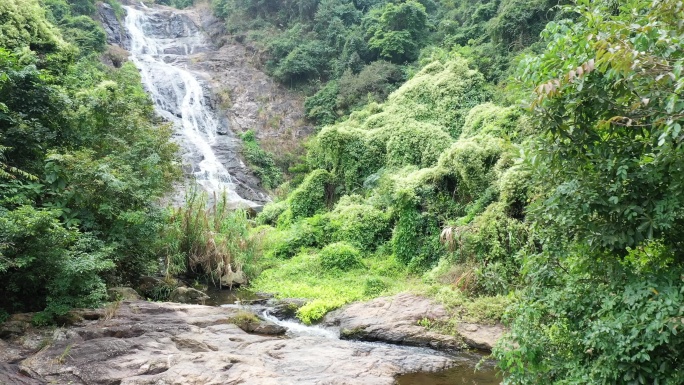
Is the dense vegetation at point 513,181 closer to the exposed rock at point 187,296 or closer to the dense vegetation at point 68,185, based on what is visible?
the exposed rock at point 187,296

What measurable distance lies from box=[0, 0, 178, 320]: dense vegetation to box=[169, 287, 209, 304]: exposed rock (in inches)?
38.0

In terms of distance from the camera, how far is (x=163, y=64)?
104 ft

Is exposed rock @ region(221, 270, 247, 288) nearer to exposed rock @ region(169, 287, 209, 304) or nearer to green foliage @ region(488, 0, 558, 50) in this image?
exposed rock @ region(169, 287, 209, 304)

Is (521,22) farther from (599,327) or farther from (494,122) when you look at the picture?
(599,327)

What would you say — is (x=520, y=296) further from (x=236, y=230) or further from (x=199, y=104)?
(x=199, y=104)

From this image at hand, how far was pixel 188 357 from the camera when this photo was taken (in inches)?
264

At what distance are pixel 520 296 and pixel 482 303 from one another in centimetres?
479

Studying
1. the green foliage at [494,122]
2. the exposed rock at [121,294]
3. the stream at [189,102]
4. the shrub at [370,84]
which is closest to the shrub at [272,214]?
the stream at [189,102]

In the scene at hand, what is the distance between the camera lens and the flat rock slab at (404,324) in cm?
852

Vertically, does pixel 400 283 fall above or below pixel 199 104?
below

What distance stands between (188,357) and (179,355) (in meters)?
0.15

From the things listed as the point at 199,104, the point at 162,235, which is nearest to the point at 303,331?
the point at 162,235

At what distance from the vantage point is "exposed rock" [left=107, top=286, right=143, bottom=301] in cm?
884

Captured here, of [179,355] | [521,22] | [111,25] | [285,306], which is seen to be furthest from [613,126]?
[111,25]
